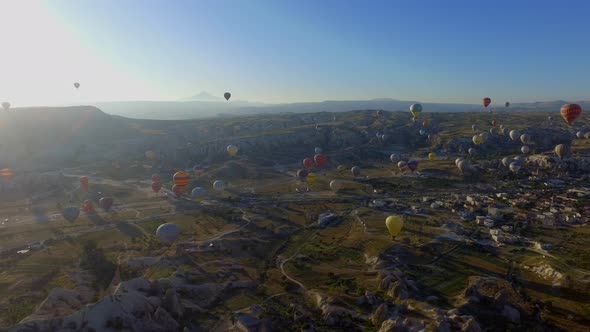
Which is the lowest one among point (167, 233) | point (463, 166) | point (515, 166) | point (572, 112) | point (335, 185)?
point (335, 185)

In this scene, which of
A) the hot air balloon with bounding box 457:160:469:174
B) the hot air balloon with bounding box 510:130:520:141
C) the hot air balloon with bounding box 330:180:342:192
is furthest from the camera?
the hot air balloon with bounding box 510:130:520:141

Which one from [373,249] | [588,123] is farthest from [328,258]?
[588,123]

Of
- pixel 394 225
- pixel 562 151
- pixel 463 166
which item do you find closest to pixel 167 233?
pixel 394 225

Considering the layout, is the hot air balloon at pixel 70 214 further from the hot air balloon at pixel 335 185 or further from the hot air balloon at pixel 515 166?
the hot air balloon at pixel 515 166

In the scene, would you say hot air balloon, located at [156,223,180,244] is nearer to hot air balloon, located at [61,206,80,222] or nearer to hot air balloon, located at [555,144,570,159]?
hot air balloon, located at [61,206,80,222]

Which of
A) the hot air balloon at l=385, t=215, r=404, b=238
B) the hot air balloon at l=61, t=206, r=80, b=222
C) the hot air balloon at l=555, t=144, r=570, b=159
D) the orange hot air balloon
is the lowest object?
the hot air balloon at l=61, t=206, r=80, b=222

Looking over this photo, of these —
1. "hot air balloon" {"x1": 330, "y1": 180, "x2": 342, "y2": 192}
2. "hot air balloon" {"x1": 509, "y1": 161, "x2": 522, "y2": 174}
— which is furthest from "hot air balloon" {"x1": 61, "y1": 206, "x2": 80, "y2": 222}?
"hot air balloon" {"x1": 509, "y1": 161, "x2": 522, "y2": 174}

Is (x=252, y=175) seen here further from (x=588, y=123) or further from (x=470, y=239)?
(x=588, y=123)

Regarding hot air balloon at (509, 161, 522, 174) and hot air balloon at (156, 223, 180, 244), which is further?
hot air balloon at (509, 161, 522, 174)

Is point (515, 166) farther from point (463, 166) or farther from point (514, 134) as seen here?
point (514, 134)

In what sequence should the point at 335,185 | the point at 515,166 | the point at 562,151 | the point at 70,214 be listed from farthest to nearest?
the point at 562,151, the point at 515,166, the point at 335,185, the point at 70,214

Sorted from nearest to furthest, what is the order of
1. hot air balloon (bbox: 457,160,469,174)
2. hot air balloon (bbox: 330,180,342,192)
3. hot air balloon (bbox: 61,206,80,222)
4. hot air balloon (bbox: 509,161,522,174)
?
A: 1. hot air balloon (bbox: 61,206,80,222)
2. hot air balloon (bbox: 330,180,342,192)
3. hot air balloon (bbox: 509,161,522,174)
4. hot air balloon (bbox: 457,160,469,174)
